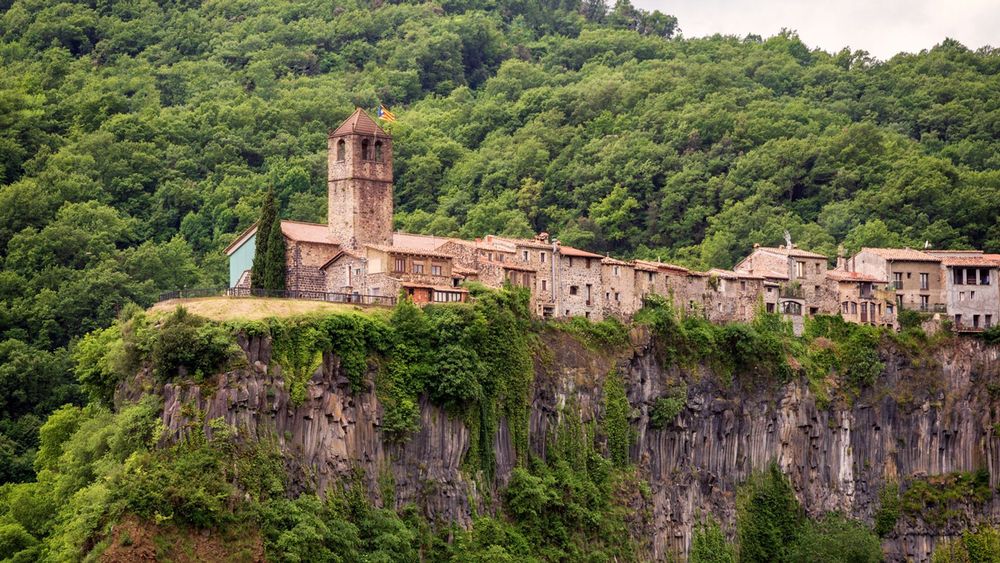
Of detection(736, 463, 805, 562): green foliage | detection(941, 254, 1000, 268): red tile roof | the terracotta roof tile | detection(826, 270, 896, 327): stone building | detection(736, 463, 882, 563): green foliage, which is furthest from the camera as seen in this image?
detection(941, 254, 1000, 268): red tile roof

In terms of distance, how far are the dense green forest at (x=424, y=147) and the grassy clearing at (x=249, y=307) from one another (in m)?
20.9

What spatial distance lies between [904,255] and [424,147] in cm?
4360

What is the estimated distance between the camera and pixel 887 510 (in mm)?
108938

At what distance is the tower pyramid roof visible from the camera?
97562 mm

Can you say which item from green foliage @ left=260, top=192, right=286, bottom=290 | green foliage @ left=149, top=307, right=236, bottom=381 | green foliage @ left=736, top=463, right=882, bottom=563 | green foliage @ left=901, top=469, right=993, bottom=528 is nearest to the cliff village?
green foliage @ left=260, top=192, right=286, bottom=290

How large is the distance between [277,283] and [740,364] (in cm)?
2828

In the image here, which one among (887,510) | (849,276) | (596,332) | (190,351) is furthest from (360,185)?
(887,510)

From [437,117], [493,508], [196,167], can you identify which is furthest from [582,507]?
[437,117]

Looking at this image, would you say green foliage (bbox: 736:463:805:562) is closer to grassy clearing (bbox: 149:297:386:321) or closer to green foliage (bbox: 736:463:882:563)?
green foliage (bbox: 736:463:882:563)

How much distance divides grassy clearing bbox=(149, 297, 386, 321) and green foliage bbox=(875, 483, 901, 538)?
36955 millimetres

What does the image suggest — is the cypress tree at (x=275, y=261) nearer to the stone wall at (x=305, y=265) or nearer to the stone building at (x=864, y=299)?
the stone wall at (x=305, y=265)

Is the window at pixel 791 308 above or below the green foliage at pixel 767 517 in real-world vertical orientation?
above

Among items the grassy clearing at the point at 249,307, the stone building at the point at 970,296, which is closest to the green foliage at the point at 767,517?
the stone building at the point at 970,296

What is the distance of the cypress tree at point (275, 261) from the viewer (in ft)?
302
